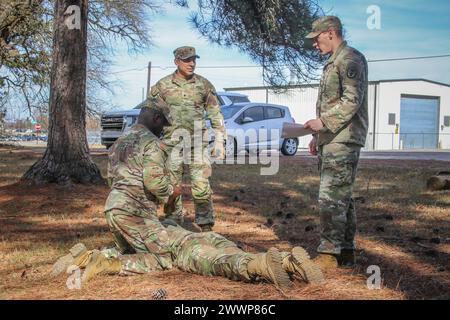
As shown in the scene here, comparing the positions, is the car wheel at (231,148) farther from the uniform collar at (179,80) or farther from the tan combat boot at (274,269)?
the tan combat boot at (274,269)

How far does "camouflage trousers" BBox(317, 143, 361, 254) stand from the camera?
470 cm

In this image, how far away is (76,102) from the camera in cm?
967

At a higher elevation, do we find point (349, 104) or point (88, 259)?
point (349, 104)

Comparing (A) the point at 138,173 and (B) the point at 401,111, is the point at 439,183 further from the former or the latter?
(B) the point at 401,111

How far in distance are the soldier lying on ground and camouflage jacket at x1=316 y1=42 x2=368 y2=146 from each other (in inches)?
53.0

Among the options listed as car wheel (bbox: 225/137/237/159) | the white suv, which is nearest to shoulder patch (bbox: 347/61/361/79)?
car wheel (bbox: 225/137/237/159)

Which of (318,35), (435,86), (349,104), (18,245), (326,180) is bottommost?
(18,245)

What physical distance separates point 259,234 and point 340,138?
2157mm

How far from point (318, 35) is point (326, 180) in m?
1.29

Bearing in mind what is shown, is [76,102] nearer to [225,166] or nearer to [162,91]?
[162,91]

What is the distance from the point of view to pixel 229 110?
18.8 metres

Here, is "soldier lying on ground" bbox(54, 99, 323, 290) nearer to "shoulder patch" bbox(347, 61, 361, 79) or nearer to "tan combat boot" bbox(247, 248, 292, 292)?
"tan combat boot" bbox(247, 248, 292, 292)

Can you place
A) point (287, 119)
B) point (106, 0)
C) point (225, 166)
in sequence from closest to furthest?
point (225, 166) → point (287, 119) → point (106, 0)
